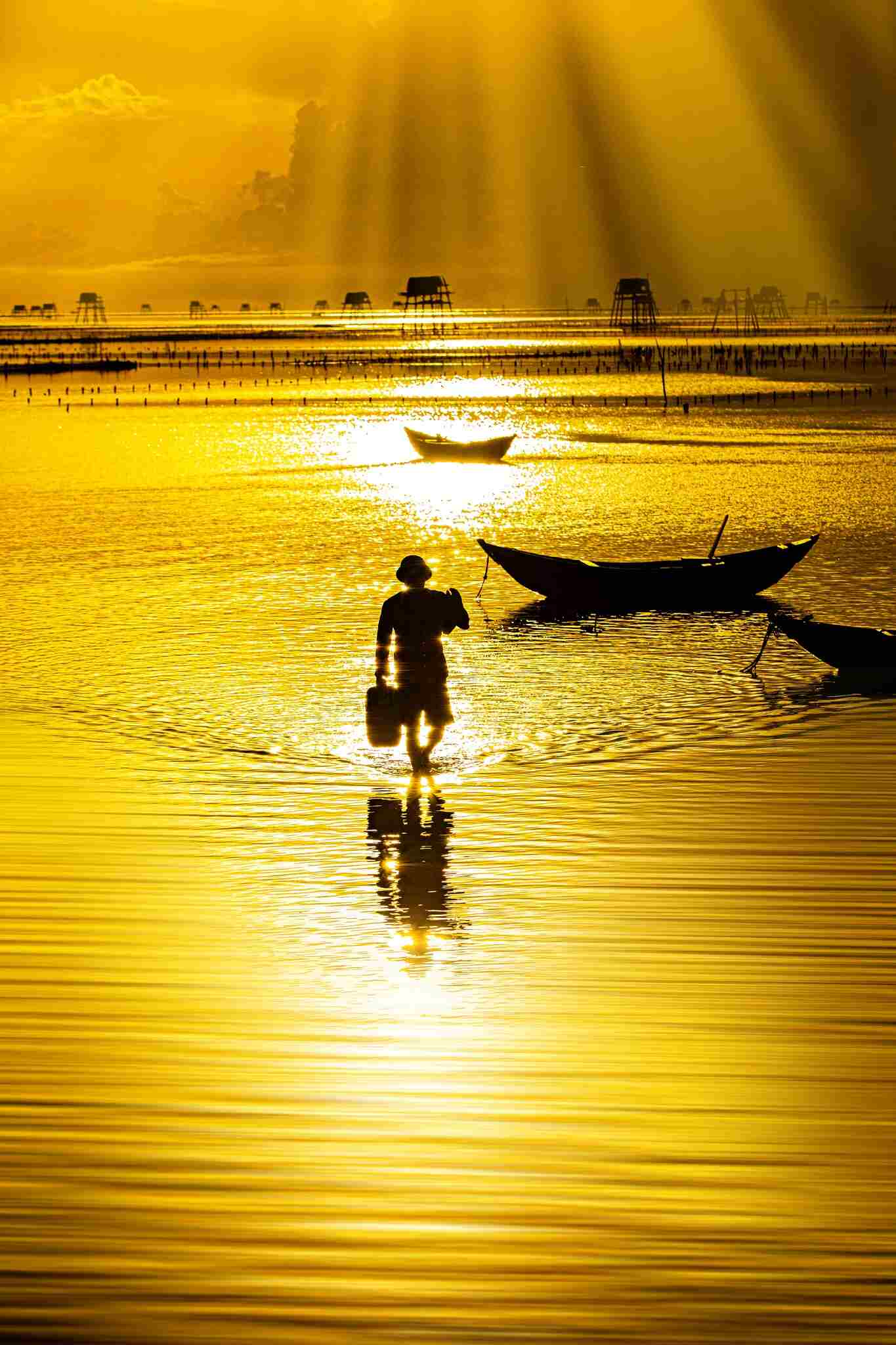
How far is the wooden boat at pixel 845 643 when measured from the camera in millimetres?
17328

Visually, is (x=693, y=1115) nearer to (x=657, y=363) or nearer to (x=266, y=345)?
(x=657, y=363)

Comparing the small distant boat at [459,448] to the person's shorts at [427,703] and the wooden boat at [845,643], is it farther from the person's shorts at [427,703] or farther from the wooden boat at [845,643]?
the person's shorts at [427,703]

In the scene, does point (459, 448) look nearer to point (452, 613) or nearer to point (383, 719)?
point (383, 719)

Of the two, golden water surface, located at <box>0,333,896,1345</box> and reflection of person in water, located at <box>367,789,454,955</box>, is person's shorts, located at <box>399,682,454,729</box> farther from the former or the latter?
reflection of person in water, located at <box>367,789,454,955</box>

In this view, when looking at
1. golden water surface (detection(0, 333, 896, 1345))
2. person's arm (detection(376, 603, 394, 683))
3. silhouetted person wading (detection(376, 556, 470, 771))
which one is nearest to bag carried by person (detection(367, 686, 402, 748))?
golden water surface (detection(0, 333, 896, 1345))

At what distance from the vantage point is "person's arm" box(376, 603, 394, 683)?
13453 mm

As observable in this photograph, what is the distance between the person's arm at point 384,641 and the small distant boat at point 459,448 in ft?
116

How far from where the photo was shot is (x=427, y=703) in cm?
1473

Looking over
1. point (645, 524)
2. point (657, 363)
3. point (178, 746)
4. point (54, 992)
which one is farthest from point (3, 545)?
point (657, 363)

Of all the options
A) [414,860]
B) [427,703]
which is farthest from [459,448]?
[414,860]

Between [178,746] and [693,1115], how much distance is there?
8.49 metres

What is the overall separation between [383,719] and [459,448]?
1385 inches

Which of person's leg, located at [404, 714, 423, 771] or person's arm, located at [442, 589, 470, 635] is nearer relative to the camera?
person's arm, located at [442, 589, 470, 635]

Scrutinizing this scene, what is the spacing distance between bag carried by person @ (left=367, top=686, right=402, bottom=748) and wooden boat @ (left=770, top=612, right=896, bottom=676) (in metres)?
4.50
